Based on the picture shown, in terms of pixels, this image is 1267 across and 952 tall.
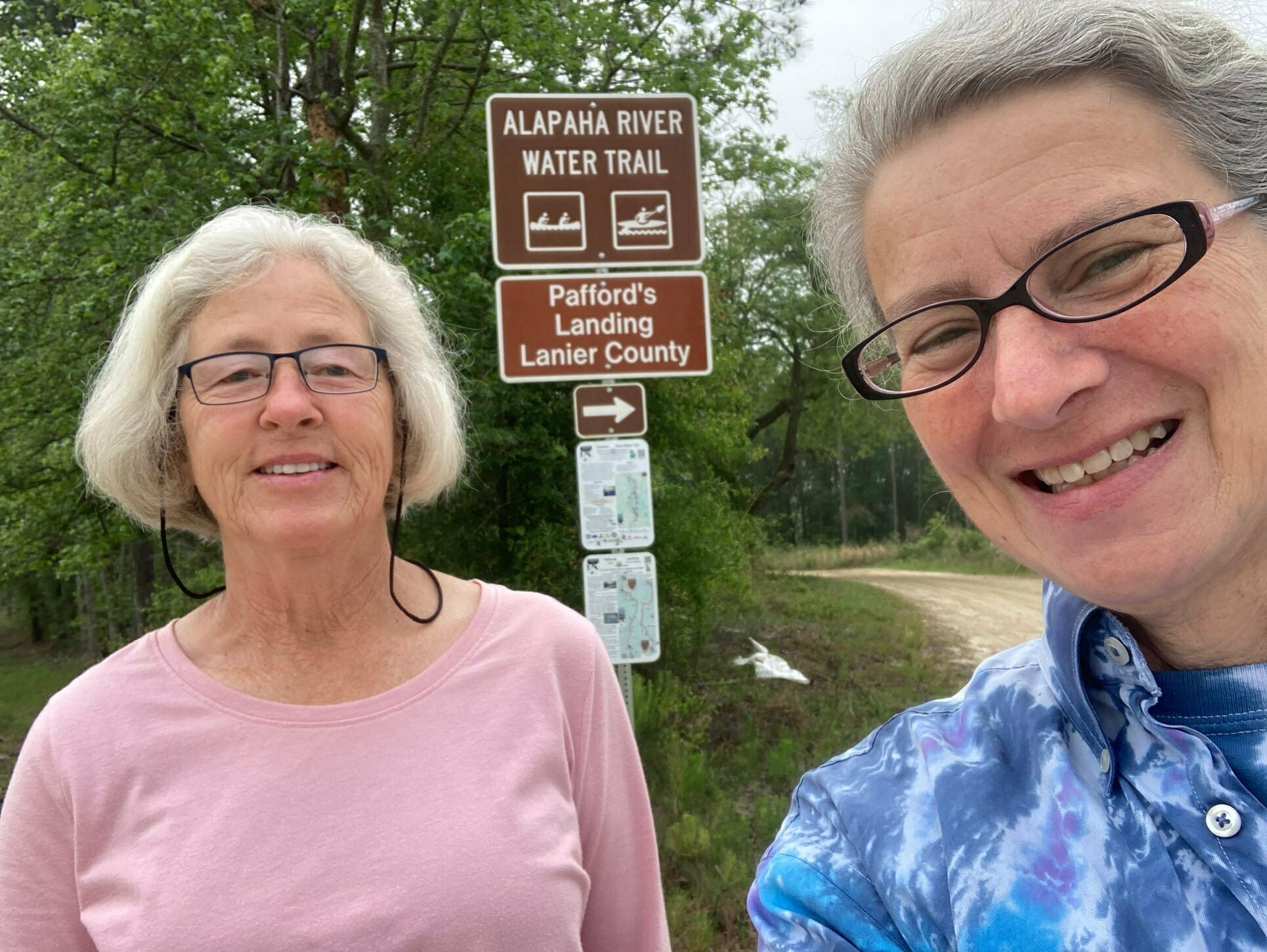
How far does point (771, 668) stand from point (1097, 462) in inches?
331

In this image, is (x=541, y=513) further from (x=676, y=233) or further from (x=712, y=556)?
(x=676, y=233)

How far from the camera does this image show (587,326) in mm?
3830

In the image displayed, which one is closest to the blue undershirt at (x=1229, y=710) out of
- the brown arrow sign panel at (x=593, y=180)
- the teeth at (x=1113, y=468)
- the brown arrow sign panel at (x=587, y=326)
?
the teeth at (x=1113, y=468)

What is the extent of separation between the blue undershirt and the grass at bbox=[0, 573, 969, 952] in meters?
3.53

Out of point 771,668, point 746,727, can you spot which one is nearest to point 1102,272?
point 746,727

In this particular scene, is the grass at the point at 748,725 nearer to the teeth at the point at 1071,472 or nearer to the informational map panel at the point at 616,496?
the informational map panel at the point at 616,496

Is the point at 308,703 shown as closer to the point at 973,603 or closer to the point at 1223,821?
the point at 1223,821

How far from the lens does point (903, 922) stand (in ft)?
3.33

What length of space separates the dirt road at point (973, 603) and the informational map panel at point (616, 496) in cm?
637

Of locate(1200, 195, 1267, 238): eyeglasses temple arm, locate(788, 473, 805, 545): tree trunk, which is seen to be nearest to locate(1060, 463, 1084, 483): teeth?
locate(1200, 195, 1267, 238): eyeglasses temple arm

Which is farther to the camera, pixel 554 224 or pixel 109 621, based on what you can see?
pixel 109 621

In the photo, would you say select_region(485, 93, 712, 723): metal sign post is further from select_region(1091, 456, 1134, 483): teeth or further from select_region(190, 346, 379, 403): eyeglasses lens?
select_region(1091, 456, 1134, 483): teeth

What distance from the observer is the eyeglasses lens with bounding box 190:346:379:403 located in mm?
1689

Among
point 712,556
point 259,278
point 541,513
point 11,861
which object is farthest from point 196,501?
point 712,556
